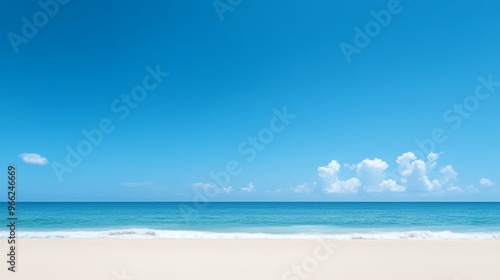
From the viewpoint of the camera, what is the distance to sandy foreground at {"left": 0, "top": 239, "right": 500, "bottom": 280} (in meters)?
7.49

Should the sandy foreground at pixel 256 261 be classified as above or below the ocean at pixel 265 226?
above

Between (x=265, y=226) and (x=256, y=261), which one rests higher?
(x=256, y=261)

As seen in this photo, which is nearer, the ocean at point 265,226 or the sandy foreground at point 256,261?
the sandy foreground at point 256,261

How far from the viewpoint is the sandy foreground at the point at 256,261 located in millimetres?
7492

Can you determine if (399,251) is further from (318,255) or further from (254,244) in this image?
(254,244)

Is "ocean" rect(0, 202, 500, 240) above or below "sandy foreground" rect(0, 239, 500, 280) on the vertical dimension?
below

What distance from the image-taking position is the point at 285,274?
7.54 metres

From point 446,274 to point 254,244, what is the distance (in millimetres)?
6153

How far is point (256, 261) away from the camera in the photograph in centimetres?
877

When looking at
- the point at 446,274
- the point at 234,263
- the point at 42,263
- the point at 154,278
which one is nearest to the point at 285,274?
the point at 234,263

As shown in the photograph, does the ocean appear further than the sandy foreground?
Yes

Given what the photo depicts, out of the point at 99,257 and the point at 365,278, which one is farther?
the point at 99,257

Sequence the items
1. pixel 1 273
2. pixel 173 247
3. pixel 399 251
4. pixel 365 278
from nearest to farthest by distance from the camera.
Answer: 1. pixel 365 278
2. pixel 1 273
3. pixel 399 251
4. pixel 173 247

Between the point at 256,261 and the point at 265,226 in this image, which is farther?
the point at 265,226
